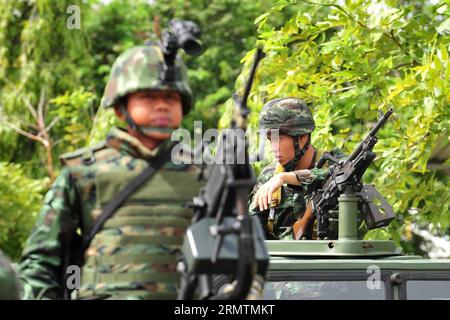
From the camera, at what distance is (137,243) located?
449 centimetres

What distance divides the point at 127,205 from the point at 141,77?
46cm

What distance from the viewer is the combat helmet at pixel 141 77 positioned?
4500 mm

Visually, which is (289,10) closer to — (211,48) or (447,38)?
(211,48)

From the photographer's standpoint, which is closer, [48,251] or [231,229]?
[231,229]

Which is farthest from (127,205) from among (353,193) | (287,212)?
(287,212)

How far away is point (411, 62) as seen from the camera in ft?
36.0

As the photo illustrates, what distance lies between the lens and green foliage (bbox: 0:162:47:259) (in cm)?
1862

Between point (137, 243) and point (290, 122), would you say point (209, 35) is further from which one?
point (137, 243)

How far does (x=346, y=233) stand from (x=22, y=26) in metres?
19.1

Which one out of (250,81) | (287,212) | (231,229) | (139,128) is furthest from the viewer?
(287,212)

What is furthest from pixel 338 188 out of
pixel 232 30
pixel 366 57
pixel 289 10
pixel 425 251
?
pixel 232 30

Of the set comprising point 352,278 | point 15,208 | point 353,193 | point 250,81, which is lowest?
point 15,208

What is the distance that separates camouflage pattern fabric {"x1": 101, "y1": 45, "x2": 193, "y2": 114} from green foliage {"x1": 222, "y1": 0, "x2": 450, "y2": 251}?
5210 millimetres
